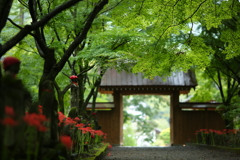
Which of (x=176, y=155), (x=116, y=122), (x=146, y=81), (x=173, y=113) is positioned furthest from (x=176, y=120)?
(x=176, y=155)

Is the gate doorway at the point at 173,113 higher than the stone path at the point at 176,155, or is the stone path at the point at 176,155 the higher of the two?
the gate doorway at the point at 173,113

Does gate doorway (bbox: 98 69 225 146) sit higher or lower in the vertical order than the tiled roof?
lower

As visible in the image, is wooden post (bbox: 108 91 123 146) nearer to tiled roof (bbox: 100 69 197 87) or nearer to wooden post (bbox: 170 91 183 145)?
tiled roof (bbox: 100 69 197 87)

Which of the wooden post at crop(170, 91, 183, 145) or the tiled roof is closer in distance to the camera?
the tiled roof

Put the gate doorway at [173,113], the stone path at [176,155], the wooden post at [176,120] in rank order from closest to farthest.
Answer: the stone path at [176,155] < the gate doorway at [173,113] < the wooden post at [176,120]

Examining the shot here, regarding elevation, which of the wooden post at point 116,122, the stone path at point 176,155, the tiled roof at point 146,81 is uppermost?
the tiled roof at point 146,81

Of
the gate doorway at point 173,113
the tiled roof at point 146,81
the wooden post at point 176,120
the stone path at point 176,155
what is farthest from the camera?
the wooden post at point 176,120

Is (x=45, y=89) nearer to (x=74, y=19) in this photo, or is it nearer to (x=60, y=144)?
(x=60, y=144)

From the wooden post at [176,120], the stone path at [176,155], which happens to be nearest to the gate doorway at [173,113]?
the wooden post at [176,120]

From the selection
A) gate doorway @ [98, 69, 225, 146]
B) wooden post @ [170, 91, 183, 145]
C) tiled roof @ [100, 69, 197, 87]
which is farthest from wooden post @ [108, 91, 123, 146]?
wooden post @ [170, 91, 183, 145]

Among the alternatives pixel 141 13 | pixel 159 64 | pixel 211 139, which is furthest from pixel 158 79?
pixel 141 13

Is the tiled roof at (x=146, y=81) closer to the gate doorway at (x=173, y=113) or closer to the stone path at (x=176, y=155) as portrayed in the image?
the gate doorway at (x=173, y=113)

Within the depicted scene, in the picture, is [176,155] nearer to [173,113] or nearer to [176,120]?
[173,113]

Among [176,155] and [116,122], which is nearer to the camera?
[176,155]
